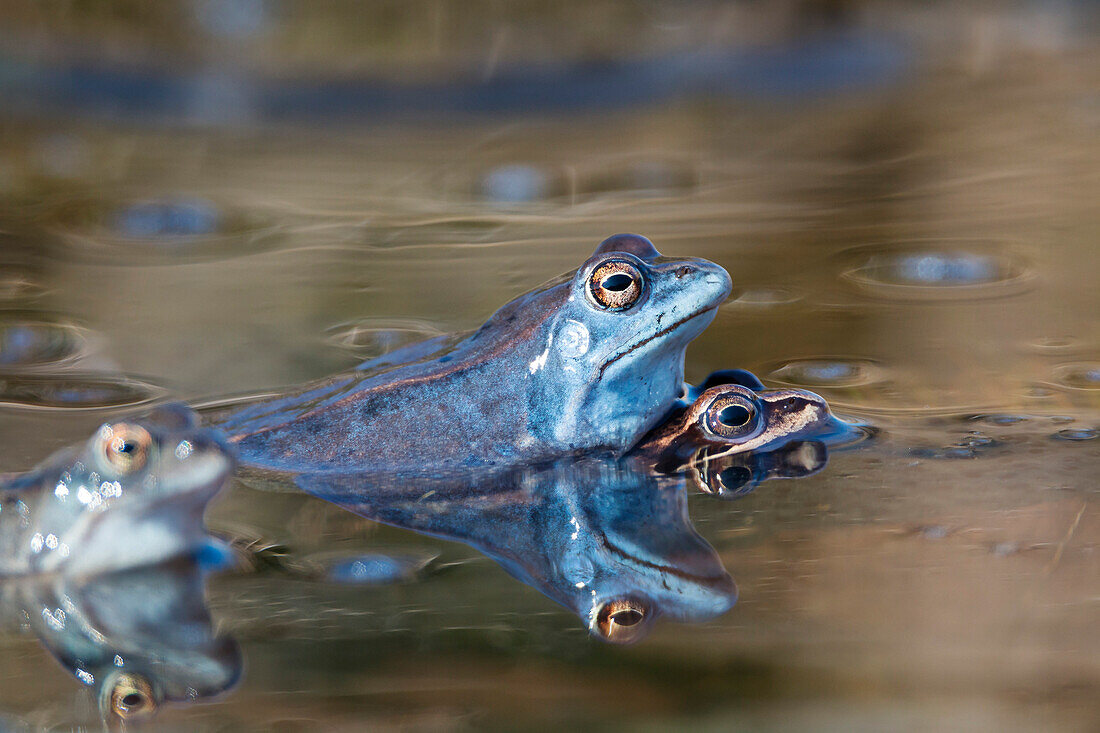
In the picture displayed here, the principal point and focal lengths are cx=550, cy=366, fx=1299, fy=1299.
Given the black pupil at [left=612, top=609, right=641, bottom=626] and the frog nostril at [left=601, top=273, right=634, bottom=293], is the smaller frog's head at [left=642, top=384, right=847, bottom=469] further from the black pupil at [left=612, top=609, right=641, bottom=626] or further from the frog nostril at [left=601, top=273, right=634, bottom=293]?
the black pupil at [left=612, top=609, right=641, bottom=626]

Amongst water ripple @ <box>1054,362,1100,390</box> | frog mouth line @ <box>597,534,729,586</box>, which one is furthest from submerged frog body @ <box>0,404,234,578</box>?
water ripple @ <box>1054,362,1100,390</box>

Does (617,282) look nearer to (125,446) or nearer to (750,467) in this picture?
(750,467)

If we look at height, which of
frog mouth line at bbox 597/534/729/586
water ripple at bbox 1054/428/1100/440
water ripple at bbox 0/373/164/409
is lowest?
frog mouth line at bbox 597/534/729/586

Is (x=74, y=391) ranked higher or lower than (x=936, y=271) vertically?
lower

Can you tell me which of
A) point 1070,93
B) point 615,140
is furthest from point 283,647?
point 1070,93

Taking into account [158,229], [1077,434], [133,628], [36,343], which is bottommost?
[133,628]

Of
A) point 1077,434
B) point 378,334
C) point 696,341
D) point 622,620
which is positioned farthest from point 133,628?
point 1077,434

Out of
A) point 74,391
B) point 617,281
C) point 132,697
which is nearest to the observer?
point 132,697
